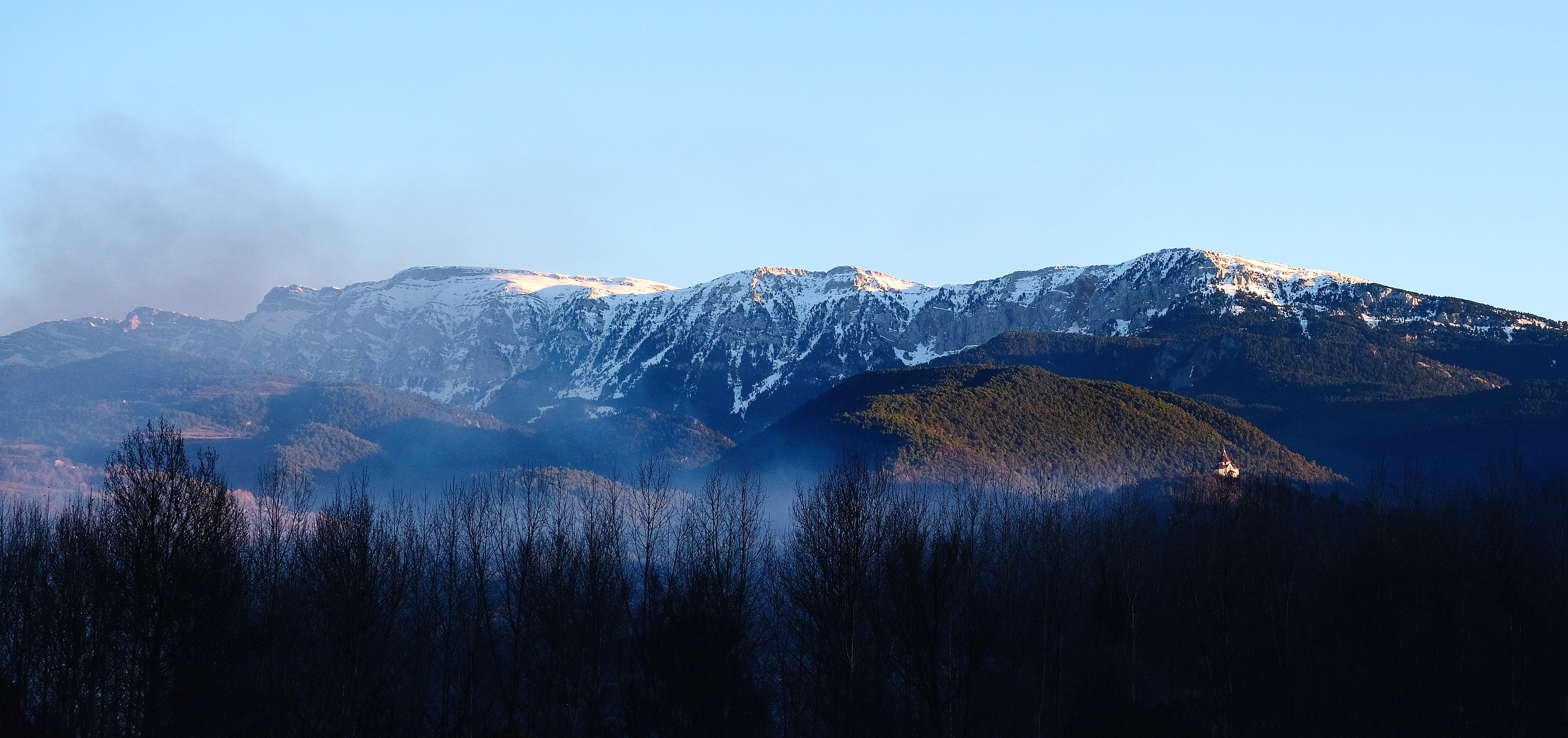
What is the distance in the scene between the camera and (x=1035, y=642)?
3228 inches

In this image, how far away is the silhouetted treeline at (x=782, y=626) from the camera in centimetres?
4403

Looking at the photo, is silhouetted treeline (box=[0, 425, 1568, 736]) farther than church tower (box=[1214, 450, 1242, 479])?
No

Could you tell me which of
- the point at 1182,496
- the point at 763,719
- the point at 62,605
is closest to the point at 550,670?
the point at 763,719

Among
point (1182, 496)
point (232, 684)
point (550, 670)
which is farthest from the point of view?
point (1182, 496)

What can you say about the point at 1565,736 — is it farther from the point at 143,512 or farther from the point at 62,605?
the point at 62,605

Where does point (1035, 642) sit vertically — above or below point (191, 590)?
below

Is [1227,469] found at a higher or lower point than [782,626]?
higher

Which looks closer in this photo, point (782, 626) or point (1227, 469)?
point (782, 626)

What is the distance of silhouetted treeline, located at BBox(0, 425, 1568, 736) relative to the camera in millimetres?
44031

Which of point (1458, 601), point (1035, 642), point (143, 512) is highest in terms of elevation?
point (143, 512)

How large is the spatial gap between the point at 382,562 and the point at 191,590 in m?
39.9

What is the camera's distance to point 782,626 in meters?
86.6

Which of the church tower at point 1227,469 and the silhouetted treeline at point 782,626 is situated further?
the church tower at point 1227,469

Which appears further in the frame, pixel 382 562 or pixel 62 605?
pixel 382 562
